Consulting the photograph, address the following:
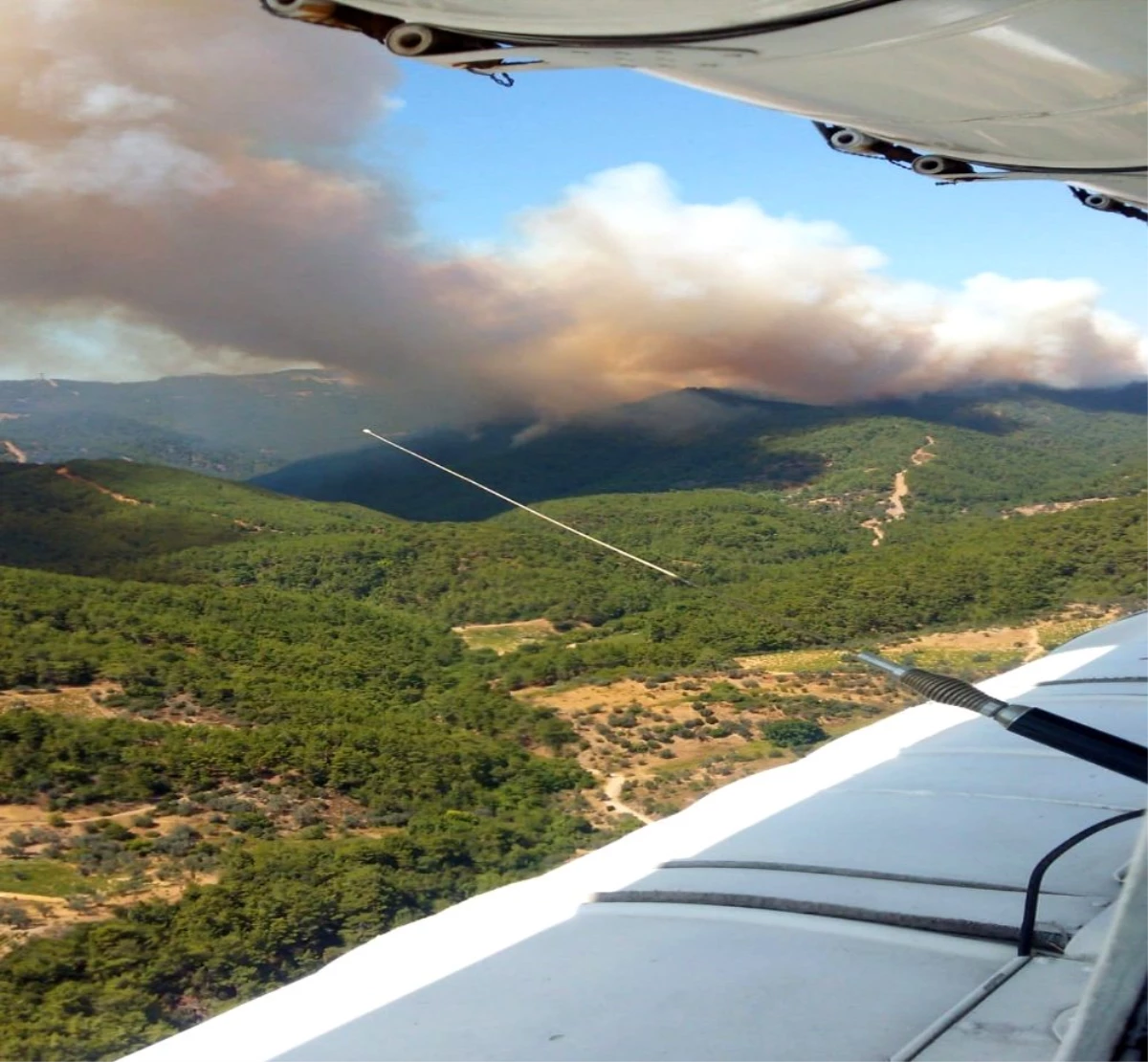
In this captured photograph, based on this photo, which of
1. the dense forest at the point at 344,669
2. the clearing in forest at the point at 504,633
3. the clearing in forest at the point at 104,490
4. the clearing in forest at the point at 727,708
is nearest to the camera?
the dense forest at the point at 344,669

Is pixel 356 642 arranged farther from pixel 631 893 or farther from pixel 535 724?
pixel 631 893

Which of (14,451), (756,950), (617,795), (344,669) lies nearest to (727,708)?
(617,795)

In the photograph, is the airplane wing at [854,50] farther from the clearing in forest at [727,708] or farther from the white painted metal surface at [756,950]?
the clearing in forest at [727,708]

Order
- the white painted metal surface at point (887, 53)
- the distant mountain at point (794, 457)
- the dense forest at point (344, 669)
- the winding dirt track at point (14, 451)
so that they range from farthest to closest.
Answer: the winding dirt track at point (14, 451) < the distant mountain at point (794, 457) < the dense forest at point (344, 669) < the white painted metal surface at point (887, 53)

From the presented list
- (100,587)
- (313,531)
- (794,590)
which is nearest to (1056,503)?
(794,590)

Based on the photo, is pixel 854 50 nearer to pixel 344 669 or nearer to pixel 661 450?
pixel 344 669

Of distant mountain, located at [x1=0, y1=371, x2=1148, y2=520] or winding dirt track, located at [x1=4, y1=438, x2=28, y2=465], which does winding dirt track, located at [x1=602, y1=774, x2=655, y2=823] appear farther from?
winding dirt track, located at [x1=4, y1=438, x2=28, y2=465]

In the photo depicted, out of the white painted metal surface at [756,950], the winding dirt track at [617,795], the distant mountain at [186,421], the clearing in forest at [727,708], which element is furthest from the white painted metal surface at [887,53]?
the distant mountain at [186,421]
